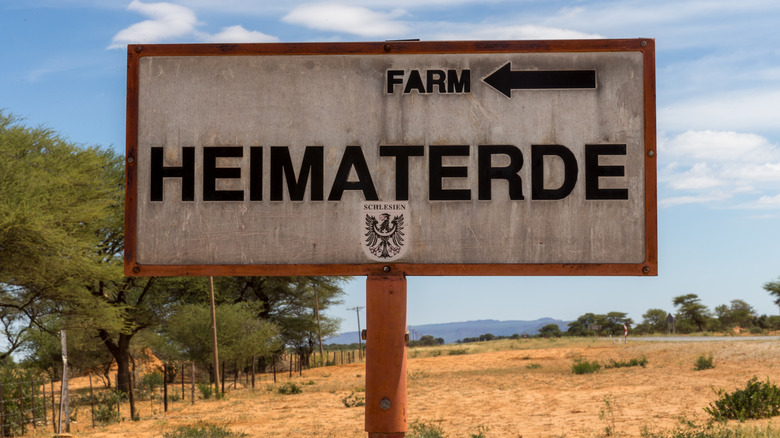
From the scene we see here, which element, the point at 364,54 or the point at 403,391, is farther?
the point at 364,54

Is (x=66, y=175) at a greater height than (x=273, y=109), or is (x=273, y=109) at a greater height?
(x=66, y=175)

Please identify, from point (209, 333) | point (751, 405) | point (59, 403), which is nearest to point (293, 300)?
point (209, 333)

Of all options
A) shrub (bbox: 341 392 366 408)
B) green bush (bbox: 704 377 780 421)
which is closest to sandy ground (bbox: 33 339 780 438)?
shrub (bbox: 341 392 366 408)

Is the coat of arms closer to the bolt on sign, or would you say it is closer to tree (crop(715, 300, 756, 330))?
the bolt on sign

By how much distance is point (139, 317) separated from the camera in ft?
118

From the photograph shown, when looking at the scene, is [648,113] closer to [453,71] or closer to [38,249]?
[453,71]

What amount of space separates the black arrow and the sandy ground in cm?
1334

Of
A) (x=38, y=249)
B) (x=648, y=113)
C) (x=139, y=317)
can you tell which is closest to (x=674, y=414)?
(x=648, y=113)

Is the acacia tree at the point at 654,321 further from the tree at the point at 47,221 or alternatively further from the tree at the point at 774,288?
the tree at the point at 47,221

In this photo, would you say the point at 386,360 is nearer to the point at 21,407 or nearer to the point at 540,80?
the point at 540,80

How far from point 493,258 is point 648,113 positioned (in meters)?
1.27

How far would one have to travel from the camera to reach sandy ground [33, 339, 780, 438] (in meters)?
18.4

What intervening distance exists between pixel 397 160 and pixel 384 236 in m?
0.46

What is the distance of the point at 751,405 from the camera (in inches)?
644
